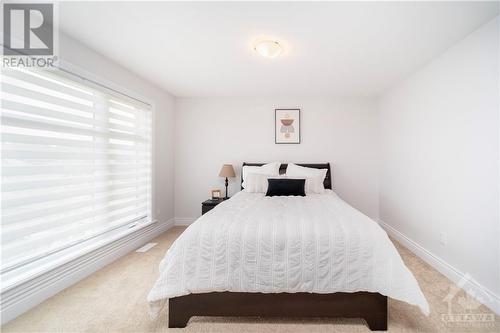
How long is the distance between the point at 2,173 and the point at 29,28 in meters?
1.24

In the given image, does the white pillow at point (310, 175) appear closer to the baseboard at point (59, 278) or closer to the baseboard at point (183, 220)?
the baseboard at point (183, 220)

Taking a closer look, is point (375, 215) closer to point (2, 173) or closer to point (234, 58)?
point (234, 58)

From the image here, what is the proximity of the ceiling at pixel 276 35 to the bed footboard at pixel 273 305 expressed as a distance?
85.1 inches

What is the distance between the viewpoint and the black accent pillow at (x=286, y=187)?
3080 mm

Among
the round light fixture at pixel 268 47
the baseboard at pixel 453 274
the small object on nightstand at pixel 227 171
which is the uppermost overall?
the round light fixture at pixel 268 47

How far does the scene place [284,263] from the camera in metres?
1.54

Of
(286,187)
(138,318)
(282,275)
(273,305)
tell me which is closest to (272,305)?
(273,305)

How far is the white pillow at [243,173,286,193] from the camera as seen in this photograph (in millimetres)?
3363

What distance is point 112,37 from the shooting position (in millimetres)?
2174

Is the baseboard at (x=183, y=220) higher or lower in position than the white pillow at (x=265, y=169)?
lower

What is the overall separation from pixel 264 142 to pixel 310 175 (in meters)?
1.08

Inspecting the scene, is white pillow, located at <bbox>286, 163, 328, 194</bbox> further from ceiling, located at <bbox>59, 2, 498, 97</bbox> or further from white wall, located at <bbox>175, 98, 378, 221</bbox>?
ceiling, located at <bbox>59, 2, 498, 97</bbox>

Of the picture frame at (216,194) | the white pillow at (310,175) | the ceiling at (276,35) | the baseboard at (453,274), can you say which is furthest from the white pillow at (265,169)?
the baseboard at (453,274)

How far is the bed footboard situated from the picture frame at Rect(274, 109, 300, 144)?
2850mm
